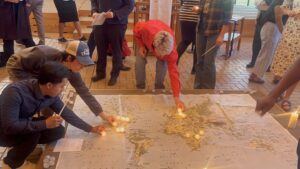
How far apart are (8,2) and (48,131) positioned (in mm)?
2264

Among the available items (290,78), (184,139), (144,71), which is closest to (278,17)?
(144,71)

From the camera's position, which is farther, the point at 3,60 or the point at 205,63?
the point at 3,60

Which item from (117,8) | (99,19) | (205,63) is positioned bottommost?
(205,63)

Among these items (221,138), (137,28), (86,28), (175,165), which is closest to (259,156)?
(221,138)

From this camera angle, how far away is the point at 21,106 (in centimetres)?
171

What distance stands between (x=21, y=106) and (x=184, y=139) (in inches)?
39.1

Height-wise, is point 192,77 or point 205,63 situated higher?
point 205,63

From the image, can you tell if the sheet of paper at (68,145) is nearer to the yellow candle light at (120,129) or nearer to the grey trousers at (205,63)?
the yellow candle light at (120,129)

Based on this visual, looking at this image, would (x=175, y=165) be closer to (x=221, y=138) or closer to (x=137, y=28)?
(x=221, y=138)

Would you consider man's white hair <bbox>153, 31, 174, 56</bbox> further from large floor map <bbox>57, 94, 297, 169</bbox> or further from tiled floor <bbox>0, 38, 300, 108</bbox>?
tiled floor <bbox>0, 38, 300, 108</bbox>

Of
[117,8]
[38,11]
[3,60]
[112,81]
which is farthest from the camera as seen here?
[38,11]

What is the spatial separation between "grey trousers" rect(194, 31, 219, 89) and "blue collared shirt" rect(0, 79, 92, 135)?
166cm

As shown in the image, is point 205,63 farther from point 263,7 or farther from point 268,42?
point 263,7

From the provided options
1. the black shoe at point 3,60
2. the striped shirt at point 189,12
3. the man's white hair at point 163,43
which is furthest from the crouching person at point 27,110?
the black shoe at point 3,60
